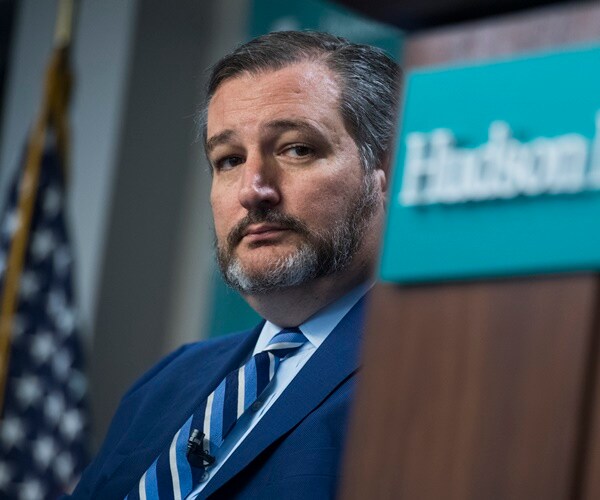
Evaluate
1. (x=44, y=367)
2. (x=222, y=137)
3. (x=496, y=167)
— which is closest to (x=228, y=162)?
(x=222, y=137)

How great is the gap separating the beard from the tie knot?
9 cm

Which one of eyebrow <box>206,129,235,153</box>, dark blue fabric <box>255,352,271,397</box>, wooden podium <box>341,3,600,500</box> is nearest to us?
wooden podium <box>341,3,600,500</box>

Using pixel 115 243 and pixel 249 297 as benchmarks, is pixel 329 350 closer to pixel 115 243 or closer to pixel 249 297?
pixel 249 297

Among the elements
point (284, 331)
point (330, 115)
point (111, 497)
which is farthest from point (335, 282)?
point (111, 497)

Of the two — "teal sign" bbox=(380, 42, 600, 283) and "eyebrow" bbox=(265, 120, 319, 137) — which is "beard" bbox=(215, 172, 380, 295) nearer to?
"eyebrow" bbox=(265, 120, 319, 137)

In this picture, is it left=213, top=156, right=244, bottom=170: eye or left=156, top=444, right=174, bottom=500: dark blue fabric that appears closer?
left=156, top=444, right=174, bottom=500: dark blue fabric

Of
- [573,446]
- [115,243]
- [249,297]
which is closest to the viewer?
[573,446]

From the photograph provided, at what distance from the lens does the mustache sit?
1.77 m

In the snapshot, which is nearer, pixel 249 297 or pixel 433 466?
pixel 433 466

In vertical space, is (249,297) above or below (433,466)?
above

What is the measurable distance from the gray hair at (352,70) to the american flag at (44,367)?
2.47 metres

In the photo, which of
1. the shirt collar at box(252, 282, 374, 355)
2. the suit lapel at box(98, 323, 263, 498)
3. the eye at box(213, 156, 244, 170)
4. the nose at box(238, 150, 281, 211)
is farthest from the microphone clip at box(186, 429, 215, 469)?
the eye at box(213, 156, 244, 170)

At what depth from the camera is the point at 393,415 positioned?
756mm

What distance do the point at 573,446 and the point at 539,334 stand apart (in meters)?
0.07
